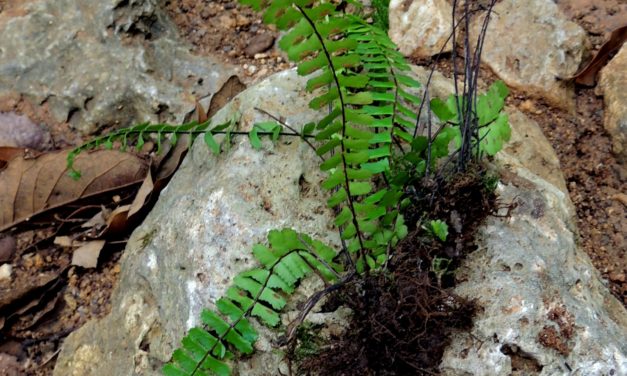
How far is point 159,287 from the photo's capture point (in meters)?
2.72

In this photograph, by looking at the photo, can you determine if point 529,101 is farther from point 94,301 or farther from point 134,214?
point 94,301

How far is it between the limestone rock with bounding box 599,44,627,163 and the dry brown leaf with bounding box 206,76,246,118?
2.08 meters

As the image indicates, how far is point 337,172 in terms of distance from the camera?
228 cm

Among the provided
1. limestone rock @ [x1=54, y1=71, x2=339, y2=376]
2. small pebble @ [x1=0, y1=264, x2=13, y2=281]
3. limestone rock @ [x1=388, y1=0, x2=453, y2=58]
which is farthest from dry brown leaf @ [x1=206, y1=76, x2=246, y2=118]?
small pebble @ [x1=0, y1=264, x2=13, y2=281]

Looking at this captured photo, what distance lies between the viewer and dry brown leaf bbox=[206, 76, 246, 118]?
3.76m

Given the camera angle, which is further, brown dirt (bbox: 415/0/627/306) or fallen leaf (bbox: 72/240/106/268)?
fallen leaf (bbox: 72/240/106/268)

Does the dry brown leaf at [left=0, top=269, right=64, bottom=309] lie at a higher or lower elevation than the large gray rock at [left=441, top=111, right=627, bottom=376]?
lower

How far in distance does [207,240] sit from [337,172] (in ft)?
2.24

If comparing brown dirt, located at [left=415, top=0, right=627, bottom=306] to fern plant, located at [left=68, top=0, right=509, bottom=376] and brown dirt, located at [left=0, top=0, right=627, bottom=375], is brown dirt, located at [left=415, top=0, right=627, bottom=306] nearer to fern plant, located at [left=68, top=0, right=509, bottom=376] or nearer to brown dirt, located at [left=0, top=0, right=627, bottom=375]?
brown dirt, located at [left=0, top=0, right=627, bottom=375]

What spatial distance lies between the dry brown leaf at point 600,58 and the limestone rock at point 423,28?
0.78 meters

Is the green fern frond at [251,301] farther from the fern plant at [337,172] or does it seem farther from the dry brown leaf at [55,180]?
the dry brown leaf at [55,180]

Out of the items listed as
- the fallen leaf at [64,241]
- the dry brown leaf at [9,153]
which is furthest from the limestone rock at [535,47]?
the dry brown leaf at [9,153]

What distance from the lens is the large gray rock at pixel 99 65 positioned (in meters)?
3.98

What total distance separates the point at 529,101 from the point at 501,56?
1.03ft
